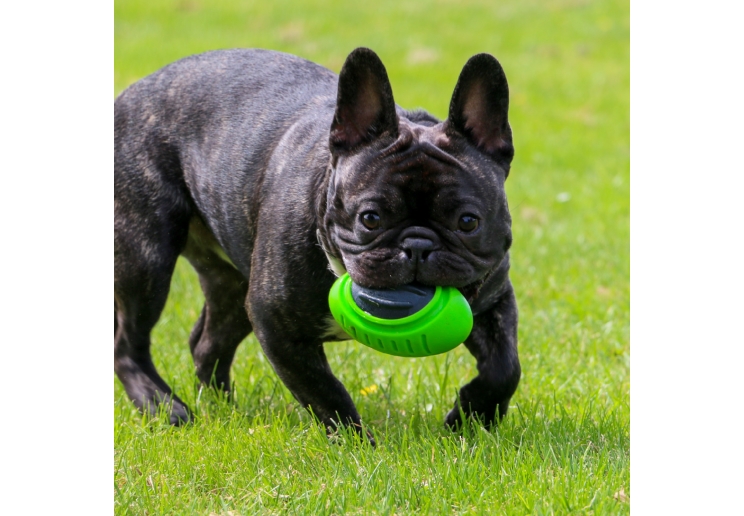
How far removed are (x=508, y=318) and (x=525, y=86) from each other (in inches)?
421

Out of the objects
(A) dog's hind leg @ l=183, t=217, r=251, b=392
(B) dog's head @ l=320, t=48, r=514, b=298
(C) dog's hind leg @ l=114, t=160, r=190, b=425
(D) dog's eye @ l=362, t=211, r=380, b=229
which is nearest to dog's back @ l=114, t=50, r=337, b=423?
(C) dog's hind leg @ l=114, t=160, r=190, b=425

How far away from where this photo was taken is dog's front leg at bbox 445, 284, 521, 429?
4.12m

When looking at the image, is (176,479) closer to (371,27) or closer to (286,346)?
(286,346)

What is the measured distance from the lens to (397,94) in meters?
13.5

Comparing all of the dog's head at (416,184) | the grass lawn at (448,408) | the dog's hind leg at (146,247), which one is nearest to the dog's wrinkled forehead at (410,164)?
the dog's head at (416,184)

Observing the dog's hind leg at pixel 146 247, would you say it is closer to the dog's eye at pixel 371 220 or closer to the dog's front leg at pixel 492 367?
the dog's front leg at pixel 492 367

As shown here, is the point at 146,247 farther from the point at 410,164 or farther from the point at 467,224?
the point at 467,224

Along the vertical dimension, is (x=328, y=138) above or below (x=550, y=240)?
above

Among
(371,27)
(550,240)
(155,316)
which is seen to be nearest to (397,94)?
(371,27)

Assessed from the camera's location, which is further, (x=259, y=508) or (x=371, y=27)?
(x=371, y=27)

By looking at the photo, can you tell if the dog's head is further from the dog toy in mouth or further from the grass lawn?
the grass lawn

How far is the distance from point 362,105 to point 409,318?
0.92m
